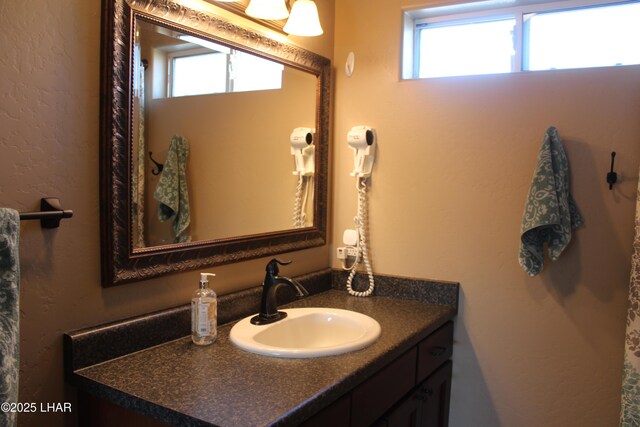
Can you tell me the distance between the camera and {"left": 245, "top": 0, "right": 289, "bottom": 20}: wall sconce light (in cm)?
168

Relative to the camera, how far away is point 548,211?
167 cm

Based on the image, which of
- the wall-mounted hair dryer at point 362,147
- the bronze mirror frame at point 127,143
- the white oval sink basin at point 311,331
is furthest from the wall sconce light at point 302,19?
the white oval sink basin at point 311,331

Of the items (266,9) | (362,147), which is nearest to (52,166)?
(266,9)

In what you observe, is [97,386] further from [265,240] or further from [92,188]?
[265,240]

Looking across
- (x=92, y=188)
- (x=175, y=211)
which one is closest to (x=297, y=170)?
(x=175, y=211)

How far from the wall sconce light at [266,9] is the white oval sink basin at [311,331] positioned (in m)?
1.04

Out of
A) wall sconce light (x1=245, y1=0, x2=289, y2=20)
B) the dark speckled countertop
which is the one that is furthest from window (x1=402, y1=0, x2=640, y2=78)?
the dark speckled countertop

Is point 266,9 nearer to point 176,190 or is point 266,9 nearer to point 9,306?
point 176,190

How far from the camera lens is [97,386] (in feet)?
3.84

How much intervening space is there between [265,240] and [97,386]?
32.4 inches

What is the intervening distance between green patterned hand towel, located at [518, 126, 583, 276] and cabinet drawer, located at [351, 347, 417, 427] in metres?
0.56

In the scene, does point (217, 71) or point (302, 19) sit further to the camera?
point (302, 19)

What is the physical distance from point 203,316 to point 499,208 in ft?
3.83

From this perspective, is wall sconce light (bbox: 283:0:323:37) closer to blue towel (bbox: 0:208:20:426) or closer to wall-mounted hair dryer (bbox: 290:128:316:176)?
wall-mounted hair dryer (bbox: 290:128:316:176)
